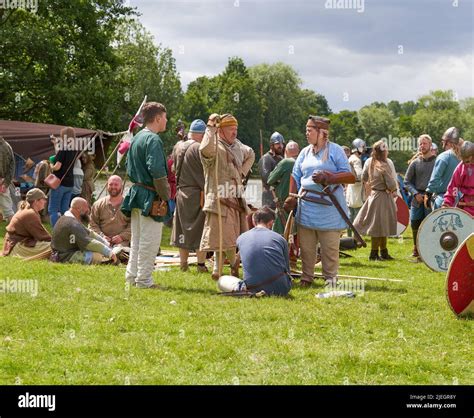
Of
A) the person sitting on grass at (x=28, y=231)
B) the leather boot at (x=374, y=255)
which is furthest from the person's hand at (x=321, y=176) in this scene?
the person sitting on grass at (x=28, y=231)

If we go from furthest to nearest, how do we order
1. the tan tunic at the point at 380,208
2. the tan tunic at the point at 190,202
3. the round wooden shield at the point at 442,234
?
1. the tan tunic at the point at 380,208
2. the tan tunic at the point at 190,202
3. the round wooden shield at the point at 442,234

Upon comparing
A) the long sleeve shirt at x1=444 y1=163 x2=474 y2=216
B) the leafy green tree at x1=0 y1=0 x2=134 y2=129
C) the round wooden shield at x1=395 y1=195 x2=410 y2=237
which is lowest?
the round wooden shield at x1=395 y1=195 x2=410 y2=237

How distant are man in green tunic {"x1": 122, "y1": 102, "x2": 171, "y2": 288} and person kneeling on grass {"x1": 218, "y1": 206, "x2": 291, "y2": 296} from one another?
0.95m

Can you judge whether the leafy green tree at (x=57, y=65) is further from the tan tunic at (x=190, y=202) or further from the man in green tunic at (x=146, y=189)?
the man in green tunic at (x=146, y=189)

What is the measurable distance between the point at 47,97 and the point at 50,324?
19.8m

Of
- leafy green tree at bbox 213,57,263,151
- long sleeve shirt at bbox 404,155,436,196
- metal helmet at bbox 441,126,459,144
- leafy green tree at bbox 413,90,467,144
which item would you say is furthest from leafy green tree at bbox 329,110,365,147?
metal helmet at bbox 441,126,459,144

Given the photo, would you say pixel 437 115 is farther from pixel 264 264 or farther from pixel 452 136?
pixel 264 264

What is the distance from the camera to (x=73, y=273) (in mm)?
9508

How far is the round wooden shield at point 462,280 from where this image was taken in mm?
7066

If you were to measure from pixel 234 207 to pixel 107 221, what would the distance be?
2.88m

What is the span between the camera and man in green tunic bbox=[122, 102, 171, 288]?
8344 mm

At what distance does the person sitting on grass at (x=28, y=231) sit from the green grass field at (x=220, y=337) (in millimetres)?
1930

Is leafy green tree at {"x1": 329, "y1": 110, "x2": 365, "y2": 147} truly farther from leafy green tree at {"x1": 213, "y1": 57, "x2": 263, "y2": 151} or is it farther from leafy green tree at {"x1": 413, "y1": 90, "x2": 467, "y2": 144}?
leafy green tree at {"x1": 213, "y1": 57, "x2": 263, "y2": 151}
